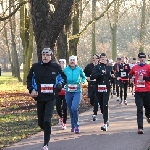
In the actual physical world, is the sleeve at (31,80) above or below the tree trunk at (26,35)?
below

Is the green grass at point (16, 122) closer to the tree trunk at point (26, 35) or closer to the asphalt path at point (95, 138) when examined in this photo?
the asphalt path at point (95, 138)

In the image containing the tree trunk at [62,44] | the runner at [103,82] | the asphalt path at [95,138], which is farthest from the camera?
the tree trunk at [62,44]

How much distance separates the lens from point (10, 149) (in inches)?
337

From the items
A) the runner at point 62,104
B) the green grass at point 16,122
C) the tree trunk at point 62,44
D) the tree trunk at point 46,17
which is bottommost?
the green grass at point 16,122

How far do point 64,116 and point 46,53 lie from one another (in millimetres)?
3277

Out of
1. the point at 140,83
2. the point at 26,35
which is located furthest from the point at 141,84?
the point at 26,35

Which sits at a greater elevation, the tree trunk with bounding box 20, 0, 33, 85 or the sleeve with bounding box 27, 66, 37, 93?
the tree trunk with bounding box 20, 0, 33, 85

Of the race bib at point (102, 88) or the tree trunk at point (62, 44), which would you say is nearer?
the race bib at point (102, 88)

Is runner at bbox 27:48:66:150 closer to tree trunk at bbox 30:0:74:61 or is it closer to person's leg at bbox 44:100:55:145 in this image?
person's leg at bbox 44:100:55:145

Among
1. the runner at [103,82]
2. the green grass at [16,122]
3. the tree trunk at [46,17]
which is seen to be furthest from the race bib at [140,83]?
the tree trunk at [46,17]

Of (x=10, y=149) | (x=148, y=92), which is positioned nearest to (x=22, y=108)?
(x=148, y=92)

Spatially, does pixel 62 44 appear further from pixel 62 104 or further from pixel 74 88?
pixel 74 88

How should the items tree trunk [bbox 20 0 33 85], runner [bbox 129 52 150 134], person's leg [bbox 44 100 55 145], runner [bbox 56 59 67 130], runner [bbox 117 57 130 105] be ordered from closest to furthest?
1. person's leg [bbox 44 100 55 145]
2. runner [bbox 129 52 150 134]
3. runner [bbox 56 59 67 130]
4. runner [bbox 117 57 130 105]
5. tree trunk [bbox 20 0 33 85]

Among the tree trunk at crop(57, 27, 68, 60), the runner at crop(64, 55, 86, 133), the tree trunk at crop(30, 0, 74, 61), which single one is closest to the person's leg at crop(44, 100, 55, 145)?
the runner at crop(64, 55, 86, 133)
